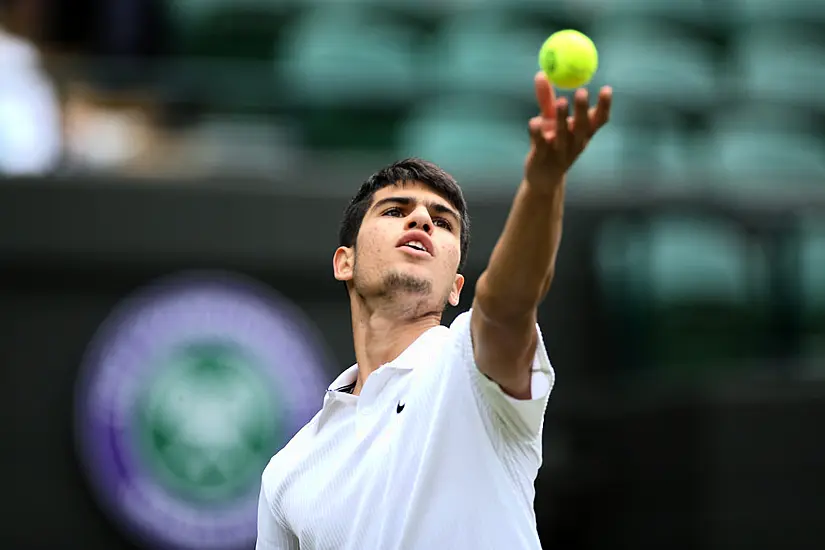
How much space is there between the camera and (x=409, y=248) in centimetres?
A: 327

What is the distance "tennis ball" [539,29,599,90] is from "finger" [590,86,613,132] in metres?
0.06

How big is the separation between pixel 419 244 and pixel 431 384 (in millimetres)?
396

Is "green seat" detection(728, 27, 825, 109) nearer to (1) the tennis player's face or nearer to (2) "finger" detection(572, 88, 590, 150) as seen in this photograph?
(1) the tennis player's face

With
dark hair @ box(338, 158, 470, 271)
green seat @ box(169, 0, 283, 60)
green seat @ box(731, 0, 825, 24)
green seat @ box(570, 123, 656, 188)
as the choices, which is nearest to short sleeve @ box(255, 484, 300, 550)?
dark hair @ box(338, 158, 470, 271)

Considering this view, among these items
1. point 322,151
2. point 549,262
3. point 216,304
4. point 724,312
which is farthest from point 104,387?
point 549,262

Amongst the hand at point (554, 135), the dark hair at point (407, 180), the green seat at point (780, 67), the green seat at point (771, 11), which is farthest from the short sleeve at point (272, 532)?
the green seat at point (771, 11)

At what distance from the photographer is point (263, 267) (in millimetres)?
7969

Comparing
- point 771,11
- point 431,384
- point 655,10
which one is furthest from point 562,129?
point 771,11

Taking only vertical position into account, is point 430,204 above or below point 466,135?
below

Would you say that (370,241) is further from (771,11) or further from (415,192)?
(771,11)

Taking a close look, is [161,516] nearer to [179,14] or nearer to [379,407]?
[179,14]

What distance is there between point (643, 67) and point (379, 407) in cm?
739

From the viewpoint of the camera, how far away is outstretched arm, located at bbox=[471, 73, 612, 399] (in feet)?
8.63

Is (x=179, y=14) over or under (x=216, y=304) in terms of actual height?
over
